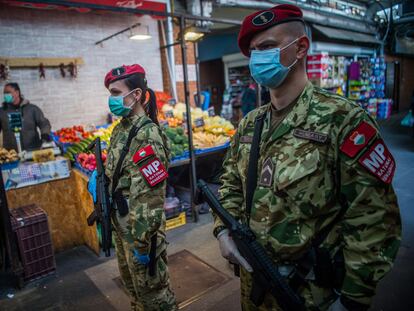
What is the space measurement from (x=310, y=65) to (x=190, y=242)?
24.7 ft

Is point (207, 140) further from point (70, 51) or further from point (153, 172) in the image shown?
point (70, 51)

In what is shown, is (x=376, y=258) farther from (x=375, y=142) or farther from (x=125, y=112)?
(x=125, y=112)

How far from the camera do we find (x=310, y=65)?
9453 mm

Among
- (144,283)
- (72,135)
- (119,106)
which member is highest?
(119,106)

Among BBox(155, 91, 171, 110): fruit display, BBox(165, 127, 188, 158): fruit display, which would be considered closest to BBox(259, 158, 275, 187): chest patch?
BBox(165, 127, 188, 158): fruit display

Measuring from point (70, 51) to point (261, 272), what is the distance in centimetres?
555

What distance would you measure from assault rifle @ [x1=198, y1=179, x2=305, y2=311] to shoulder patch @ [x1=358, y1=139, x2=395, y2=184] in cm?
53

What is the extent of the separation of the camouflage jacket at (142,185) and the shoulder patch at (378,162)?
1331mm

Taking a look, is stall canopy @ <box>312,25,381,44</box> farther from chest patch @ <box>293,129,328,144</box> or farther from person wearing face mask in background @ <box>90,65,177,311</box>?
chest patch @ <box>293,129,328,144</box>

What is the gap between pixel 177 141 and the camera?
4.49 meters

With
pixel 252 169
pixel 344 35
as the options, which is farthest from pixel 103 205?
pixel 344 35

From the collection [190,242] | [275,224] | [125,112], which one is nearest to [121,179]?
[125,112]

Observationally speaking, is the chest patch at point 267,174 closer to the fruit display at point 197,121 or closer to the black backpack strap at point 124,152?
the black backpack strap at point 124,152

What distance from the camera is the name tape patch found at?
80.9 inches
